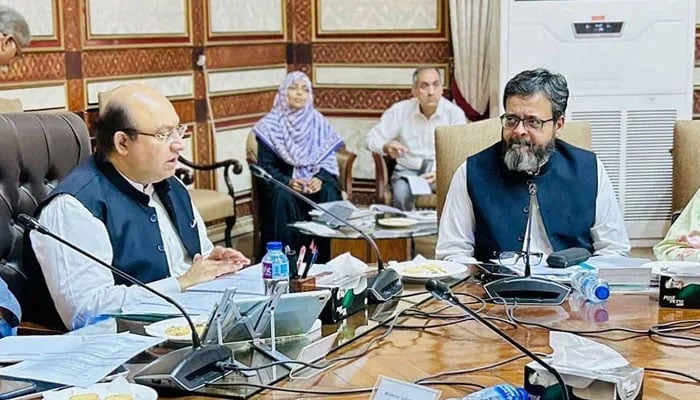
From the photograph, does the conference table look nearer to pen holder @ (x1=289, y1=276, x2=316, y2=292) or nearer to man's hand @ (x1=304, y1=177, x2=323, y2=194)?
pen holder @ (x1=289, y1=276, x2=316, y2=292)

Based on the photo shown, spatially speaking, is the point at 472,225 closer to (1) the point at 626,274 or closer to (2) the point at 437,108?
(1) the point at 626,274

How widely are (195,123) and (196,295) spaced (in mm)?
3631

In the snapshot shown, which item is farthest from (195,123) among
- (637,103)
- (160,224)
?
(160,224)

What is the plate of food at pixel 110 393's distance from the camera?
1.49 metres

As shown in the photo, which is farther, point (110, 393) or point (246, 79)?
point (246, 79)

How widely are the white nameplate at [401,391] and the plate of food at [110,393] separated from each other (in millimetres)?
347

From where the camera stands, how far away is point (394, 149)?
5203 millimetres

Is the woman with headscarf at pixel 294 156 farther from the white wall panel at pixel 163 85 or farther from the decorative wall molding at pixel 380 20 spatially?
the decorative wall molding at pixel 380 20

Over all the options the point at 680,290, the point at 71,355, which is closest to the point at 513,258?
the point at 680,290

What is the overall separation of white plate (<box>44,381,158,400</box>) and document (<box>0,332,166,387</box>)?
3cm

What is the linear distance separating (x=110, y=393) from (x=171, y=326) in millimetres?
361

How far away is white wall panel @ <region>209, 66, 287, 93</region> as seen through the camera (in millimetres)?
5754

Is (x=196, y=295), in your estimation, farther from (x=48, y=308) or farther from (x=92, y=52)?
(x=92, y=52)

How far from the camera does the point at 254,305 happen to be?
1756 mm
